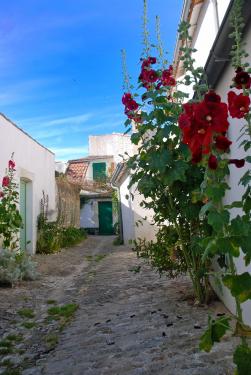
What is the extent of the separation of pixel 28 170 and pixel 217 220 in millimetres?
10651

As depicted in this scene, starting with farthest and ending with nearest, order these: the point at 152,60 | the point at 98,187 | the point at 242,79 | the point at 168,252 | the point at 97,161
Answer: the point at 97,161
the point at 98,187
the point at 168,252
the point at 152,60
the point at 242,79

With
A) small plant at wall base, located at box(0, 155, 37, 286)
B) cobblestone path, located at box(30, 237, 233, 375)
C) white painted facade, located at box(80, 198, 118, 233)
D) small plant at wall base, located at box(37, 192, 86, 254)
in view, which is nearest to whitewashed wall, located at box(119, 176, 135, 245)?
small plant at wall base, located at box(37, 192, 86, 254)

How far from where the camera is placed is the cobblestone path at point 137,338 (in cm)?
332

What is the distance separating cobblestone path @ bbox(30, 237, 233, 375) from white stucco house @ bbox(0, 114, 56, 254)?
5006mm

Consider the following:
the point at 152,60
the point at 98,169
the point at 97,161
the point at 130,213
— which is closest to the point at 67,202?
the point at 130,213

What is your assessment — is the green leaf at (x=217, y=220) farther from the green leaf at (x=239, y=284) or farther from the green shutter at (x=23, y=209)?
the green shutter at (x=23, y=209)

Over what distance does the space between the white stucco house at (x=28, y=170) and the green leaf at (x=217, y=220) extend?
819 centimetres

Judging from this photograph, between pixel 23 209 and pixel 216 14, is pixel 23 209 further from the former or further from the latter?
pixel 216 14

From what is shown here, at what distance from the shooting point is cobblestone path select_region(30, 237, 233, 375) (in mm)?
3318

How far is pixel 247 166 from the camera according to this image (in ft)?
11.8

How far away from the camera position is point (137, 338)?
407 cm

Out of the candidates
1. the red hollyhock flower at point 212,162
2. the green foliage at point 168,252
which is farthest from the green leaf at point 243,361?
the green foliage at point 168,252

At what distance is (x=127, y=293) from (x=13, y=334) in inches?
87.4

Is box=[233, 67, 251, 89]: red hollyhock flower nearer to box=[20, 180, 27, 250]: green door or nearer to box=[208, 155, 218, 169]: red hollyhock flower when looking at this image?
box=[208, 155, 218, 169]: red hollyhock flower
